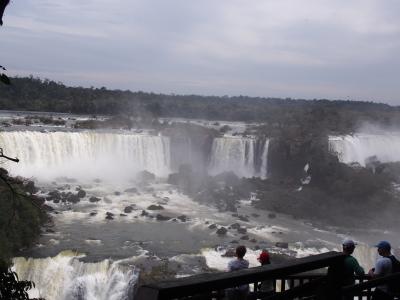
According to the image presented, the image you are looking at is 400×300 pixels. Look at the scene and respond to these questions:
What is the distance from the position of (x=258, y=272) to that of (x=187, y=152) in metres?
31.4

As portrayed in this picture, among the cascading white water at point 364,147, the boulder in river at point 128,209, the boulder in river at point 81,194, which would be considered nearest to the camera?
the boulder in river at point 128,209

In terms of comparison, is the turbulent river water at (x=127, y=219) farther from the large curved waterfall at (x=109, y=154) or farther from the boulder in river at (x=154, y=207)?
the boulder in river at (x=154, y=207)

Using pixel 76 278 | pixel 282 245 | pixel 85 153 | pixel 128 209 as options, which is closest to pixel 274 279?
pixel 76 278

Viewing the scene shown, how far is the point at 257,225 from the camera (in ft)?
72.8

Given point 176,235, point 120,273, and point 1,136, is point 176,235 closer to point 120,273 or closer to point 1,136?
point 120,273

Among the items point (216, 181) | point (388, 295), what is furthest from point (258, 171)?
point (388, 295)

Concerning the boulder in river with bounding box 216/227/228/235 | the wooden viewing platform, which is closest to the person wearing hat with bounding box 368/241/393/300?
the wooden viewing platform

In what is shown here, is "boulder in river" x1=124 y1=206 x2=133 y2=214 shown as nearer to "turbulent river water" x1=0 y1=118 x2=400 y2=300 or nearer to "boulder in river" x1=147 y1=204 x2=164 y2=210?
"turbulent river water" x1=0 y1=118 x2=400 y2=300

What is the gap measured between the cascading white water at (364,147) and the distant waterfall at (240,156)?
15.7 ft

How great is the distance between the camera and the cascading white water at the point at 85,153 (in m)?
27.0

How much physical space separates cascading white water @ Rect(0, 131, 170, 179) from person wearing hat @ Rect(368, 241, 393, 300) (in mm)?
24162

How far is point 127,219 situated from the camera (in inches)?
829

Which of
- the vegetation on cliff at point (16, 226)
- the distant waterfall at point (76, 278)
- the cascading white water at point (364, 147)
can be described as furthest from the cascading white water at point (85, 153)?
the distant waterfall at point (76, 278)

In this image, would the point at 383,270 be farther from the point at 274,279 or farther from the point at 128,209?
the point at 128,209
